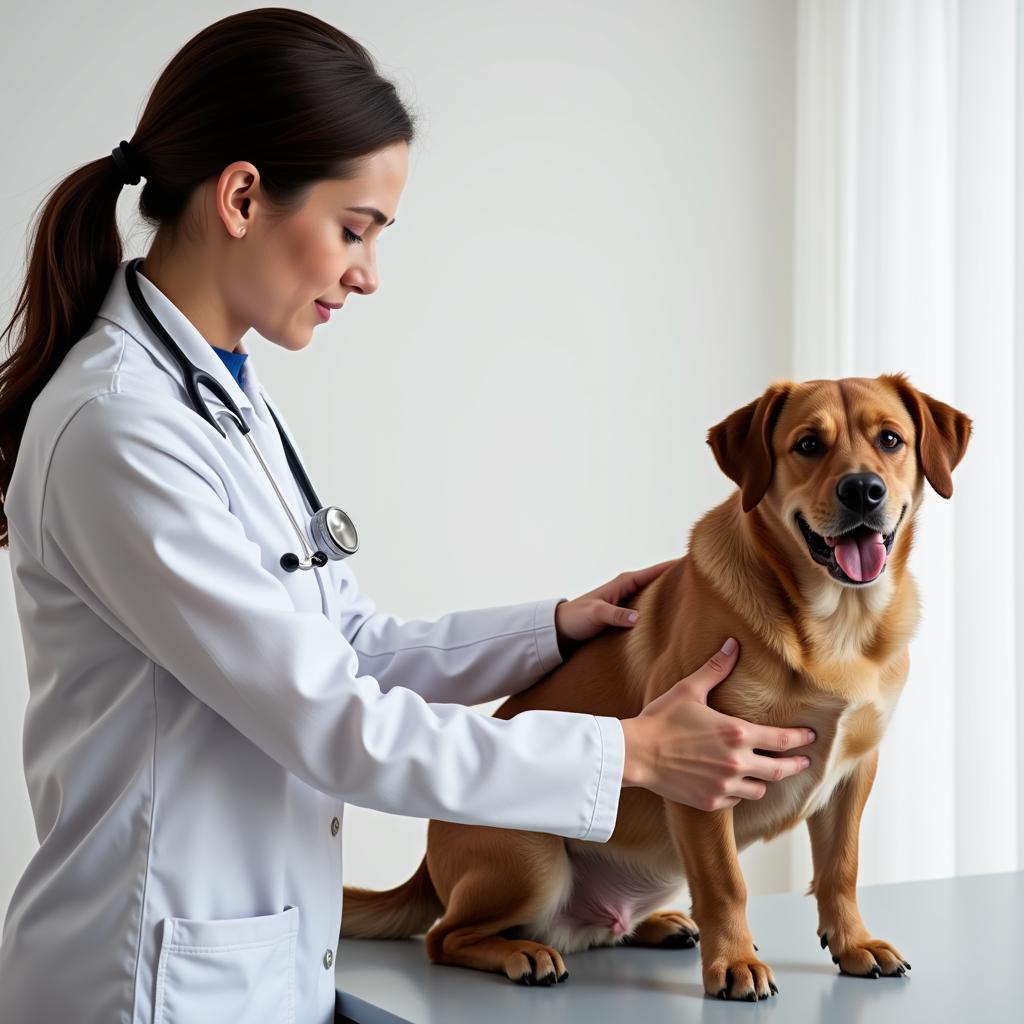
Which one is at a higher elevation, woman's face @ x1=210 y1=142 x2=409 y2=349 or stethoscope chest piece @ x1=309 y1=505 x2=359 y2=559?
woman's face @ x1=210 y1=142 x2=409 y2=349

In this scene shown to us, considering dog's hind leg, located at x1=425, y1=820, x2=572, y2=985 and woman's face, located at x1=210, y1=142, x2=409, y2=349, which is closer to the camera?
woman's face, located at x1=210, y1=142, x2=409, y2=349

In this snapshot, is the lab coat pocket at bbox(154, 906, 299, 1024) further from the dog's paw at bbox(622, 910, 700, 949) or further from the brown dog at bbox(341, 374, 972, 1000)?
the dog's paw at bbox(622, 910, 700, 949)

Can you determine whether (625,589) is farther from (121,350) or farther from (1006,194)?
(1006,194)

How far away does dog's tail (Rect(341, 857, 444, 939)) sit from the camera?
1628mm

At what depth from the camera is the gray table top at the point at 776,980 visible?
4.10 ft

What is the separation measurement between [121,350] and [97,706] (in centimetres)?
35

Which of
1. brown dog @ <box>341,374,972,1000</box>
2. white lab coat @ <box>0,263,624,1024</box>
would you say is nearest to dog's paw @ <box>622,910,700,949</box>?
brown dog @ <box>341,374,972,1000</box>

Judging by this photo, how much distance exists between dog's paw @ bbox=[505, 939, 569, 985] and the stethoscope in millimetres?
517

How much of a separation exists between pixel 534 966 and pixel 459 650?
1.47 feet

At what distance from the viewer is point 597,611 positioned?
167 cm

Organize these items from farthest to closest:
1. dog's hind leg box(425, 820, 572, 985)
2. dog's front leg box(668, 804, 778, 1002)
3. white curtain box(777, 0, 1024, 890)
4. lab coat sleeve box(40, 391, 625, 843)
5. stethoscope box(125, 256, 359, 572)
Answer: white curtain box(777, 0, 1024, 890), dog's hind leg box(425, 820, 572, 985), dog's front leg box(668, 804, 778, 1002), stethoscope box(125, 256, 359, 572), lab coat sleeve box(40, 391, 625, 843)

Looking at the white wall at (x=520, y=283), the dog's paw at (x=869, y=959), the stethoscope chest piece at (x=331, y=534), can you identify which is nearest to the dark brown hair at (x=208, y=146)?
the stethoscope chest piece at (x=331, y=534)

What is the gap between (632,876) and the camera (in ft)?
5.01

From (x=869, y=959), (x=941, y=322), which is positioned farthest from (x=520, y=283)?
(x=869, y=959)
